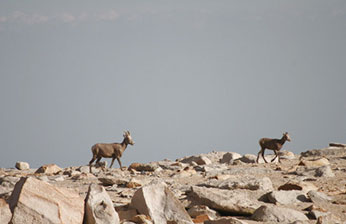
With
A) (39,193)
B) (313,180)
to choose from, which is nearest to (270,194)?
(313,180)

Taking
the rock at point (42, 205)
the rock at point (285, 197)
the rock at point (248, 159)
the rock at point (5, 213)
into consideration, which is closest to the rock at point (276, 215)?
the rock at point (285, 197)

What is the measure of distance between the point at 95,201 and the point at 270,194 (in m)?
4.99

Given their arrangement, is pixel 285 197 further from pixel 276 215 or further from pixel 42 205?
pixel 42 205

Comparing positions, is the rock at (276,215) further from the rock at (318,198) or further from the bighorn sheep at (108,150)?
the bighorn sheep at (108,150)

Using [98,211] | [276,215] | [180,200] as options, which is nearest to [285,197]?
[276,215]

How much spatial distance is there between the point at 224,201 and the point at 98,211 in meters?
3.33

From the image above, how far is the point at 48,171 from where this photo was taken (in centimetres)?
1917

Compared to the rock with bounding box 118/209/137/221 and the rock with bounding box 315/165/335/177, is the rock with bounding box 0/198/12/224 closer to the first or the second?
the rock with bounding box 118/209/137/221

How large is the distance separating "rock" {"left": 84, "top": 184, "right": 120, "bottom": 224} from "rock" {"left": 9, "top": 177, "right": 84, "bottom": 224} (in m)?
0.12

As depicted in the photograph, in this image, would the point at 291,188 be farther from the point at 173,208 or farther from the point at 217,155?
the point at 217,155

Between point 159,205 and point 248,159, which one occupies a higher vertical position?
point 159,205

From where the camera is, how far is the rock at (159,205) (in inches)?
304

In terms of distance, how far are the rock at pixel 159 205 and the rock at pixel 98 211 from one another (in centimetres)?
84

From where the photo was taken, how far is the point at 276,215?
344 inches
